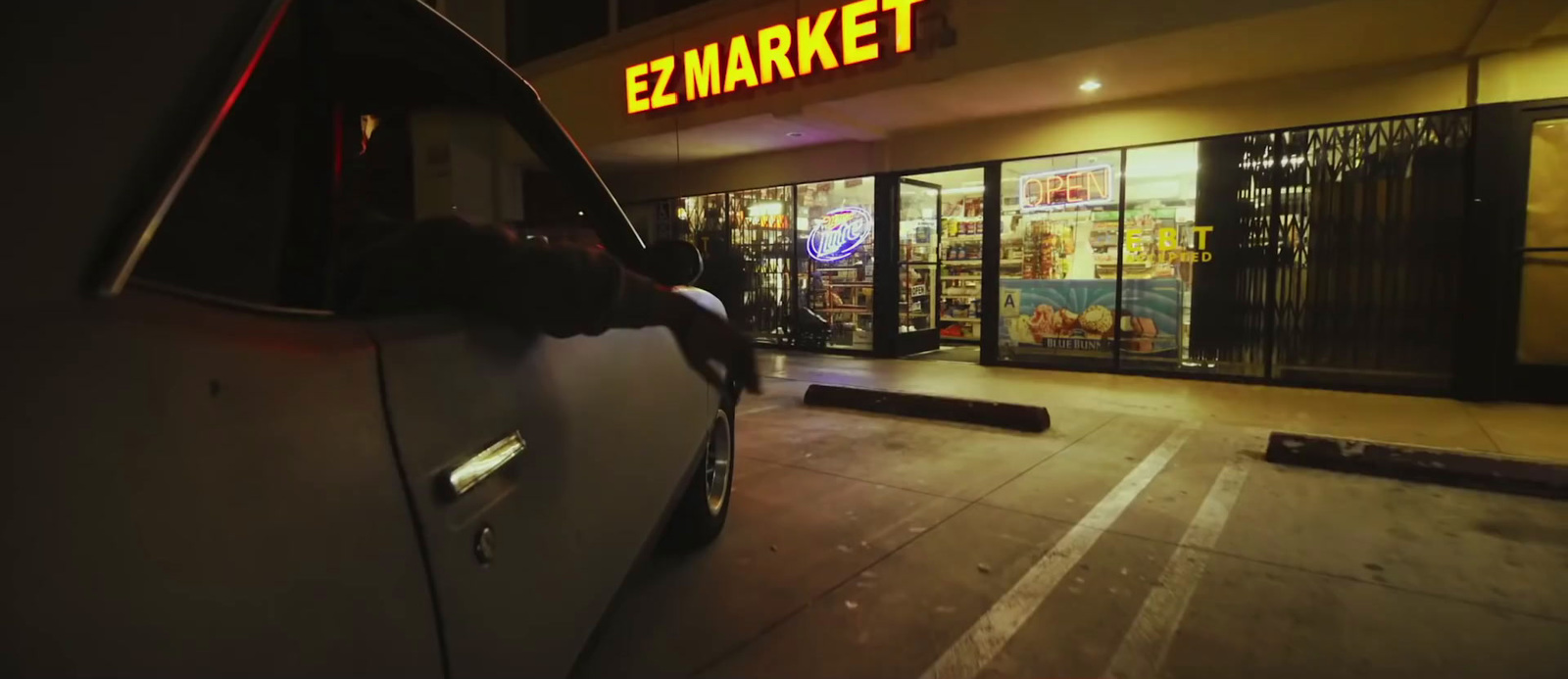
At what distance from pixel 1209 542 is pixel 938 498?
4.70ft

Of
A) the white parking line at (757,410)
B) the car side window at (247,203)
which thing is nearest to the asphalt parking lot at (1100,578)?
the car side window at (247,203)

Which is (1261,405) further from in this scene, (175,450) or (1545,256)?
(175,450)

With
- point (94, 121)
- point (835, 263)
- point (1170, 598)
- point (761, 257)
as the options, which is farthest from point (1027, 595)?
point (761, 257)

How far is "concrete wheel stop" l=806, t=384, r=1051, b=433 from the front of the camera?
6.73m

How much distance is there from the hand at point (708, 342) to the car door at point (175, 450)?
2.39 feet

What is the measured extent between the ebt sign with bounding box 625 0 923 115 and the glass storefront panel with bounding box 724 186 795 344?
2.68 metres

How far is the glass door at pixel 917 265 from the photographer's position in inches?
474

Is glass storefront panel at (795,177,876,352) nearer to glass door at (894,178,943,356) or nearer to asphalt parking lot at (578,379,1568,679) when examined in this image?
glass door at (894,178,943,356)

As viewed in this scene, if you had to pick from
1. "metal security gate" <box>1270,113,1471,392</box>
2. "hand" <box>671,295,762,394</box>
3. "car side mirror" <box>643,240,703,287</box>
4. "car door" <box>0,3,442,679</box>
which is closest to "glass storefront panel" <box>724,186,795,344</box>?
"metal security gate" <box>1270,113,1471,392</box>

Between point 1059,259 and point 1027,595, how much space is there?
7.88m

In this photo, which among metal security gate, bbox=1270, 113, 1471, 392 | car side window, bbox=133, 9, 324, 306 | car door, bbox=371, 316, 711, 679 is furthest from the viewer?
metal security gate, bbox=1270, 113, 1471, 392

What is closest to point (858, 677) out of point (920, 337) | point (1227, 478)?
point (1227, 478)

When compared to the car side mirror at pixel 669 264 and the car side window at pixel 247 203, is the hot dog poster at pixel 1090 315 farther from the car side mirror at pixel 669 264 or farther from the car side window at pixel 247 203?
the car side window at pixel 247 203

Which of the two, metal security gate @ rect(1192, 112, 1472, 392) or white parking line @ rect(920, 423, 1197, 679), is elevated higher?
metal security gate @ rect(1192, 112, 1472, 392)
